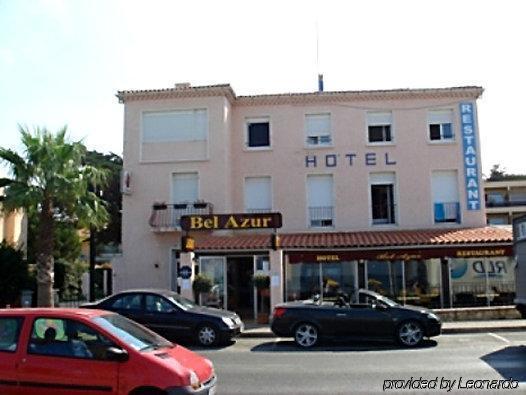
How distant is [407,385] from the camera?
9547 millimetres

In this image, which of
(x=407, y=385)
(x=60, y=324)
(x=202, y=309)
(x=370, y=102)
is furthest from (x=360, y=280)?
(x=60, y=324)

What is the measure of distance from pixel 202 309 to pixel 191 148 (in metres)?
11.7

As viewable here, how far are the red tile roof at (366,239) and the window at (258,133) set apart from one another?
173 inches

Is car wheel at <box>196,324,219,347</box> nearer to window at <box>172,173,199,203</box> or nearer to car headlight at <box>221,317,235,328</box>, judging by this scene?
car headlight at <box>221,317,235,328</box>

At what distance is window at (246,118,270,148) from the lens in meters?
27.0

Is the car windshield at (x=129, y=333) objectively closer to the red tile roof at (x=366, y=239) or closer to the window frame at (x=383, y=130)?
the red tile roof at (x=366, y=239)

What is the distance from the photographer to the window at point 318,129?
87.8 ft

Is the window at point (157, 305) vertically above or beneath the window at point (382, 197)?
beneath

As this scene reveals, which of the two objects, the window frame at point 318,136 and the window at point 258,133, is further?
the window at point 258,133

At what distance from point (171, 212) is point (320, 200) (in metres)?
6.47

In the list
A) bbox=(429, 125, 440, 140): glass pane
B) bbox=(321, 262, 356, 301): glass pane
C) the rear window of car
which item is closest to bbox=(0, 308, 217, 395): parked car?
the rear window of car

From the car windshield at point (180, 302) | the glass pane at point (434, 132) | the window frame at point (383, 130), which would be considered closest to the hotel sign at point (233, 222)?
the car windshield at point (180, 302)

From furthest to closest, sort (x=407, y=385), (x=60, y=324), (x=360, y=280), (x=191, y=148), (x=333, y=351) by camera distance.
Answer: (x=191, y=148), (x=360, y=280), (x=333, y=351), (x=407, y=385), (x=60, y=324)

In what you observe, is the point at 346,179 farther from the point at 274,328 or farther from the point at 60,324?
the point at 60,324
